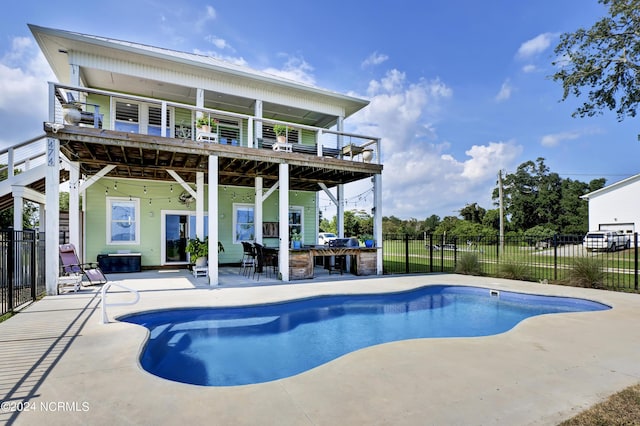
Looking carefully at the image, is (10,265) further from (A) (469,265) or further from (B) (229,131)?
(A) (469,265)

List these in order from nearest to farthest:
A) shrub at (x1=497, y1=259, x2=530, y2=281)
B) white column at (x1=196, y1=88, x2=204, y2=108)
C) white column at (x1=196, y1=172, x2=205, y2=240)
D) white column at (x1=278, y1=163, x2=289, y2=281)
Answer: white column at (x1=278, y1=163, x2=289, y2=281)
shrub at (x1=497, y1=259, x2=530, y2=281)
white column at (x1=196, y1=172, x2=205, y2=240)
white column at (x1=196, y1=88, x2=204, y2=108)

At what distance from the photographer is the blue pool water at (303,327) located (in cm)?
422

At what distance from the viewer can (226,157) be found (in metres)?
9.16

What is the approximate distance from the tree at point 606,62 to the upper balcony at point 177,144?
29.2 ft

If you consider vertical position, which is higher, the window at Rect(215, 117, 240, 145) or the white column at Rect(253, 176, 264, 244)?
the window at Rect(215, 117, 240, 145)

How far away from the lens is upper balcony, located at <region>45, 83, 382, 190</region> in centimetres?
777

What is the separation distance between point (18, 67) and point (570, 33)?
20558 mm

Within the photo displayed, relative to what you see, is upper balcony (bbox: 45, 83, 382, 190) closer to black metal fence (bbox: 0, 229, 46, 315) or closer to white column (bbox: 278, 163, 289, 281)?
white column (bbox: 278, 163, 289, 281)

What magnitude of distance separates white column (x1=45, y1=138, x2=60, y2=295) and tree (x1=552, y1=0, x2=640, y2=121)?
56.0 ft

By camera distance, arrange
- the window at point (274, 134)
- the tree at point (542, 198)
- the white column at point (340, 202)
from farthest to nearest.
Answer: the tree at point (542, 198) < the window at point (274, 134) < the white column at point (340, 202)

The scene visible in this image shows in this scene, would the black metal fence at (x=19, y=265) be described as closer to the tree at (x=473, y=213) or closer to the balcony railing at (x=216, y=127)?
the balcony railing at (x=216, y=127)

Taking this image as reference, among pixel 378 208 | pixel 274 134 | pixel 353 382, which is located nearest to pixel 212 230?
pixel 378 208

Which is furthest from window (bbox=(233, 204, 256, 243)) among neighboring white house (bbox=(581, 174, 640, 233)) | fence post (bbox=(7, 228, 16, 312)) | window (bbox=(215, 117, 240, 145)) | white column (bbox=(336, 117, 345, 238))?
neighboring white house (bbox=(581, 174, 640, 233))

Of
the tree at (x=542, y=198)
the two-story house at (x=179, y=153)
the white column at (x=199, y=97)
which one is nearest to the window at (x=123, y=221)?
the two-story house at (x=179, y=153)
